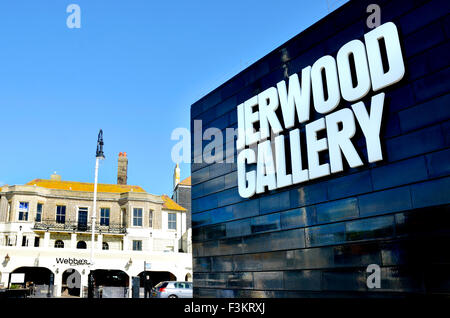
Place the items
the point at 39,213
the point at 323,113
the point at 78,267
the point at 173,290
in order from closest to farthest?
1. the point at 323,113
2. the point at 173,290
3. the point at 78,267
4. the point at 39,213

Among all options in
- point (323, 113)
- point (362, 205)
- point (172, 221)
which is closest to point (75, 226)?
point (172, 221)

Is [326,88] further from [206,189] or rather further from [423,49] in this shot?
[206,189]

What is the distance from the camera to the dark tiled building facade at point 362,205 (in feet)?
31.3

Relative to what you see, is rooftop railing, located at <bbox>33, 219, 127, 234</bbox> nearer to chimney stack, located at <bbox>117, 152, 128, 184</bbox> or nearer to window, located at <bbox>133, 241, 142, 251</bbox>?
window, located at <bbox>133, 241, 142, 251</bbox>

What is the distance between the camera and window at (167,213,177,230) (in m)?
49.9

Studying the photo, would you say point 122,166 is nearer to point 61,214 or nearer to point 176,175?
point 176,175

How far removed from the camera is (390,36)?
35.6 feet

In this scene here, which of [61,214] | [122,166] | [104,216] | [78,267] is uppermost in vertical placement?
[122,166]

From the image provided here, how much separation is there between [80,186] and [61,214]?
227 inches

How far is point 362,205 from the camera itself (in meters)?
11.0

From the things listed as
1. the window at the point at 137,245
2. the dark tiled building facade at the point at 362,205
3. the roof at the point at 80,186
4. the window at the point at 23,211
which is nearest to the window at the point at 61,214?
the roof at the point at 80,186

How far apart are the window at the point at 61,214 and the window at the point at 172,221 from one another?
12121mm

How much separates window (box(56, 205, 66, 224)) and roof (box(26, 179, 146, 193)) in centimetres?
271

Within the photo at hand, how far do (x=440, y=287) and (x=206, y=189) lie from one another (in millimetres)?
10210
